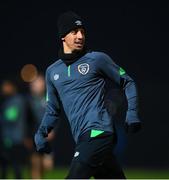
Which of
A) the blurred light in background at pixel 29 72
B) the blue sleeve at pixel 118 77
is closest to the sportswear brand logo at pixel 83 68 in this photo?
the blue sleeve at pixel 118 77

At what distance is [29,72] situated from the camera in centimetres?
2583

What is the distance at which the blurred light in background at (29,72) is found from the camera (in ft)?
81.7

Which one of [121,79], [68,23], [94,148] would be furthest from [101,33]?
[94,148]

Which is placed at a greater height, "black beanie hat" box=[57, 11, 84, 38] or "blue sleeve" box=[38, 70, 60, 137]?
"black beanie hat" box=[57, 11, 84, 38]

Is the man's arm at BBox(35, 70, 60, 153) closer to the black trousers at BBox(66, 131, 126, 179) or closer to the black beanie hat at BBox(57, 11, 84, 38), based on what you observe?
the black beanie hat at BBox(57, 11, 84, 38)

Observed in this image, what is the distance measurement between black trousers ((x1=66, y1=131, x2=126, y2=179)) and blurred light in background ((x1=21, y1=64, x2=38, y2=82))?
1580 cm

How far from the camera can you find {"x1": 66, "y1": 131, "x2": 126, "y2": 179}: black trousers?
8617mm

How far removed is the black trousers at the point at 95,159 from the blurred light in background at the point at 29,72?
622 inches

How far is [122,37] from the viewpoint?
89.0 feet

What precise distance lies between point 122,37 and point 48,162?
8.94 m

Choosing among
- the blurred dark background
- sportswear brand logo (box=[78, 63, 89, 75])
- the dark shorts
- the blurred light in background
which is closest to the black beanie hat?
sportswear brand logo (box=[78, 63, 89, 75])

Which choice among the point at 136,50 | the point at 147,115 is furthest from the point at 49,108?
the point at 136,50

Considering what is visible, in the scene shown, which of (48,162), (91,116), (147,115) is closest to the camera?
(91,116)

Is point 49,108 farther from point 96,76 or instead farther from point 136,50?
point 136,50
